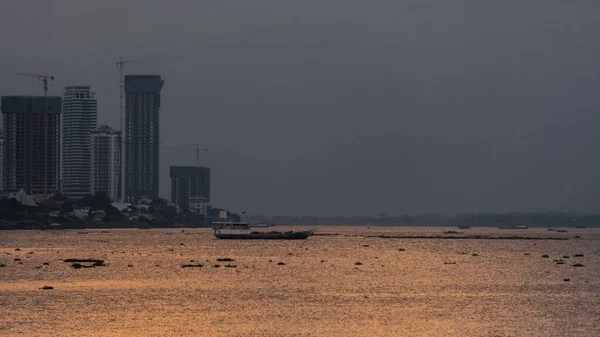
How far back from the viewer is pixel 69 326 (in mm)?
61625

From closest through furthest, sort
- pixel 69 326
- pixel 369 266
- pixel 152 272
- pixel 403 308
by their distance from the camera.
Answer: pixel 69 326
pixel 403 308
pixel 152 272
pixel 369 266

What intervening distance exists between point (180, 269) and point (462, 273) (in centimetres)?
3701

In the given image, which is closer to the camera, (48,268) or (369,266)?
(48,268)

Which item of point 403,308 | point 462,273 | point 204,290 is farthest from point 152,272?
point 403,308

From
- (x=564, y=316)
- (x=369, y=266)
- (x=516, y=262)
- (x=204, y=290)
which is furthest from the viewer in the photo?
(x=516, y=262)

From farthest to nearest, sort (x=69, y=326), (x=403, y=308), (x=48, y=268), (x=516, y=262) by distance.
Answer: (x=516, y=262), (x=48, y=268), (x=403, y=308), (x=69, y=326)

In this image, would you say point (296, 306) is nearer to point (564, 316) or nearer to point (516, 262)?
point (564, 316)

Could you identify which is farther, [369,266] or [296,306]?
[369,266]

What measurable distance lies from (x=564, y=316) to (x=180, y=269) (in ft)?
221

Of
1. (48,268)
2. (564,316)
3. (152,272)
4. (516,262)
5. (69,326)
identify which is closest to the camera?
(69,326)

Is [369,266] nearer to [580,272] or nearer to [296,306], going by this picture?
[580,272]

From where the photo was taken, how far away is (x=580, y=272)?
4938 inches

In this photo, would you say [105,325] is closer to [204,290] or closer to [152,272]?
[204,290]

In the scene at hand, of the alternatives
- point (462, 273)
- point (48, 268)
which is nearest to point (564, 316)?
point (462, 273)
